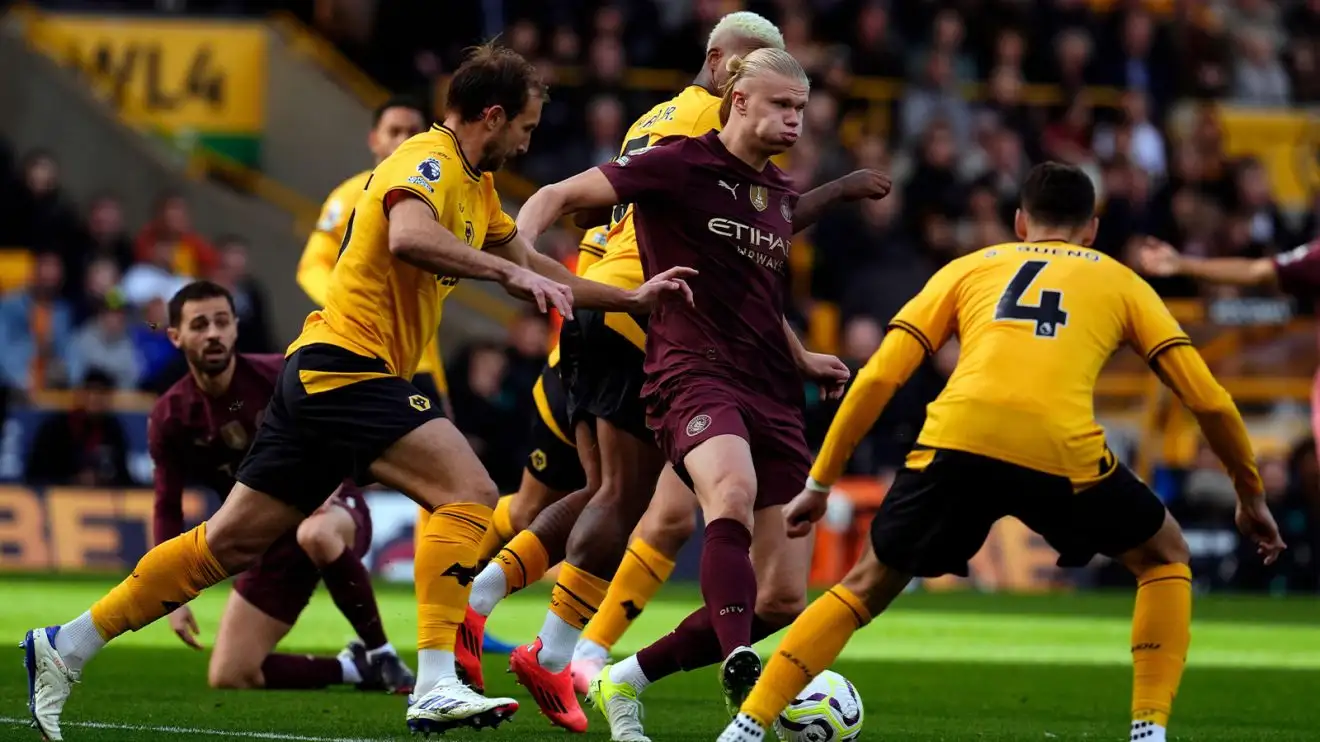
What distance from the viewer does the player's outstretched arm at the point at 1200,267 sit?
762 centimetres

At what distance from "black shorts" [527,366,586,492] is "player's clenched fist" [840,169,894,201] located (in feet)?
5.54

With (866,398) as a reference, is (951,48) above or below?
above

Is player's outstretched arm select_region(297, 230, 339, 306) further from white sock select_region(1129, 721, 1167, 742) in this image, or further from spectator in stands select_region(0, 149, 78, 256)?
spectator in stands select_region(0, 149, 78, 256)

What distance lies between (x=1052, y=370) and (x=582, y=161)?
14037mm

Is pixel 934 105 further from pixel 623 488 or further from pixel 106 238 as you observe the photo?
pixel 623 488

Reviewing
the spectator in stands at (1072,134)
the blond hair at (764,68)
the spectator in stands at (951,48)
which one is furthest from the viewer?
the spectator in stands at (951,48)

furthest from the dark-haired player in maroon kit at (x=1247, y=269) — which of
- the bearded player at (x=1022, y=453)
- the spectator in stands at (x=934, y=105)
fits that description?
the spectator in stands at (x=934, y=105)

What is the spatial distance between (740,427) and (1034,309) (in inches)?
45.0

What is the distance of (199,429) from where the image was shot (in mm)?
8516

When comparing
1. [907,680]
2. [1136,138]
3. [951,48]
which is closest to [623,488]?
[907,680]

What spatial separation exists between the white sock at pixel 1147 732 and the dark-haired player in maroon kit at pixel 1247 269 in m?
1.83

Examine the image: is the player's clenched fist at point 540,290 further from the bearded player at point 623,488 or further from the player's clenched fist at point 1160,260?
the player's clenched fist at point 1160,260

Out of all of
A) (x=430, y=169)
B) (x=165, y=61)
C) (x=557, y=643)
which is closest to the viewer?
(x=430, y=169)

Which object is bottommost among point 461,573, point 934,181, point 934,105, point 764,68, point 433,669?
point 433,669
